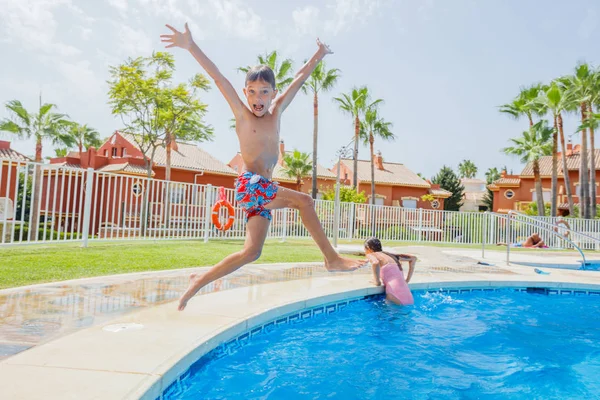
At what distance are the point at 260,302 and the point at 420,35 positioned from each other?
9.71m

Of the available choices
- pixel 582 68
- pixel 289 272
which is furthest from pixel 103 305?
pixel 582 68

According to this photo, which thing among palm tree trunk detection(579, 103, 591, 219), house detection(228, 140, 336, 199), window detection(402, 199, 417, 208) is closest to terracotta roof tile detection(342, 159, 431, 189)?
window detection(402, 199, 417, 208)

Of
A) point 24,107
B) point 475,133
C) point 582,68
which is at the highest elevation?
point 582,68

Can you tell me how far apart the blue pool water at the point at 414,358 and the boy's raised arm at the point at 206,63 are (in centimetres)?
179

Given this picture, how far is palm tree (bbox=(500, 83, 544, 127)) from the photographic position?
2769 cm

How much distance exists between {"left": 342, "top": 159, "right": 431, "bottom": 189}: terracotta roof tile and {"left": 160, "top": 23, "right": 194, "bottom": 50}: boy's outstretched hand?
115ft

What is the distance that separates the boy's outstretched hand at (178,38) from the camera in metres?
2.89

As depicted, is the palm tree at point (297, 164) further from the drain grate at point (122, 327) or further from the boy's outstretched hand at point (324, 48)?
the drain grate at point (122, 327)

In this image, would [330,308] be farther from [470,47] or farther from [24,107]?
[24,107]

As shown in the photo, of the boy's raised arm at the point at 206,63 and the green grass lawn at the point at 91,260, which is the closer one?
the boy's raised arm at the point at 206,63

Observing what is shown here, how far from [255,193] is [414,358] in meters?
2.04

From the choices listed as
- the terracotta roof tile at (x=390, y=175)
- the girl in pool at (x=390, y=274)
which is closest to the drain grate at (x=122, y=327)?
the girl in pool at (x=390, y=274)

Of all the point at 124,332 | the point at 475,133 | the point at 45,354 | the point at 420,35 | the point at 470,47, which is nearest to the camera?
the point at 45,354

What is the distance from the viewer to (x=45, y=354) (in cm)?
Answer: 217
